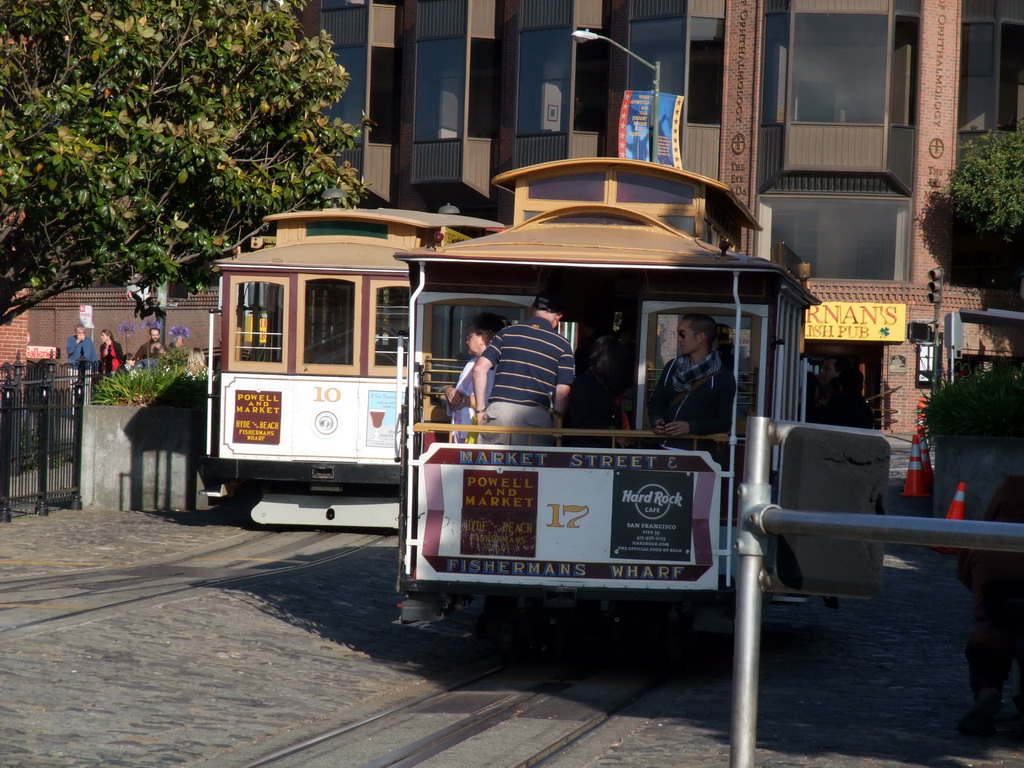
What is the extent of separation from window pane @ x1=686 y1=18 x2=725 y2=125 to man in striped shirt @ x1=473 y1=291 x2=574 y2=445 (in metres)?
26.0

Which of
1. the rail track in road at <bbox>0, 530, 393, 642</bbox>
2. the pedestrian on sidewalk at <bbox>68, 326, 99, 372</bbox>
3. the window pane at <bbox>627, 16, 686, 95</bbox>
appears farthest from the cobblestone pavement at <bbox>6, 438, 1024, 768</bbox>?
the window pane at <bbox>627, 16, 686, 95</bbox>

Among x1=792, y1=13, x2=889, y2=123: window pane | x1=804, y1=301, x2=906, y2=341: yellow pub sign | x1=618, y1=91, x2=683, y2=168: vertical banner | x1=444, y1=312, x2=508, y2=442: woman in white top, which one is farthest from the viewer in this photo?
x1=804, y1=301, x2=906, y2=341: yellow pub sign

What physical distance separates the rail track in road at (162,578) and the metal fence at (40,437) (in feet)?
9.60

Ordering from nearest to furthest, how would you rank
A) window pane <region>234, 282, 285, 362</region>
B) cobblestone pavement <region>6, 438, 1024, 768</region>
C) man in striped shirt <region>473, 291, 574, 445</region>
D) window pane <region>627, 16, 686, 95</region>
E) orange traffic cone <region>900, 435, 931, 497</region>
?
cobblestone pavement <region>6, 438, 1024, 768</region> → man in striped shirt <region>473, 291, 574, 445</region> → window pane <region>234, 282, 285, 362</region> → orange traffic cone <region>900, 435, 931, 497</region> → window pane <region>627, 16, 686, 95</region>

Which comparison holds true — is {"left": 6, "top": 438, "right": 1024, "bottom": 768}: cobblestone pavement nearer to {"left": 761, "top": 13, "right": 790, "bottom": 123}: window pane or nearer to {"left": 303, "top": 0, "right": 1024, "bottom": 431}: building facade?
{"left": 303, "top": 0, "right": 1024, "bottom": 431}: building facade

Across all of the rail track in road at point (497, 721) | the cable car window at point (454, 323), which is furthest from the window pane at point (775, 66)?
the rail track in road at point (497, 721)

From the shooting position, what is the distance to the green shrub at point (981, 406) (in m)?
15.2

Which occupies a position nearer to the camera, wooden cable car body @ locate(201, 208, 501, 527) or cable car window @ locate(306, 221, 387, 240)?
wooden cable car body @ locate(201, 208, 501, 527)

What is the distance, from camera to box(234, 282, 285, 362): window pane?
14781 millimetres

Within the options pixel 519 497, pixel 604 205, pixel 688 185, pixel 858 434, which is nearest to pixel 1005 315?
pixel 688 185

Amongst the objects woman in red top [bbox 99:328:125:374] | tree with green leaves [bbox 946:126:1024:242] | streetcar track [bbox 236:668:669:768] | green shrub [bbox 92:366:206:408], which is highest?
tree with green leaves [bbox 946:126:1024:242]

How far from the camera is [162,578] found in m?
11.6

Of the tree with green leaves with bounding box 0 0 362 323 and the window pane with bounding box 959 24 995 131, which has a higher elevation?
the window pane with bounding box 959 24 995 131

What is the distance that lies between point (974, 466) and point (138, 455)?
387 inches
